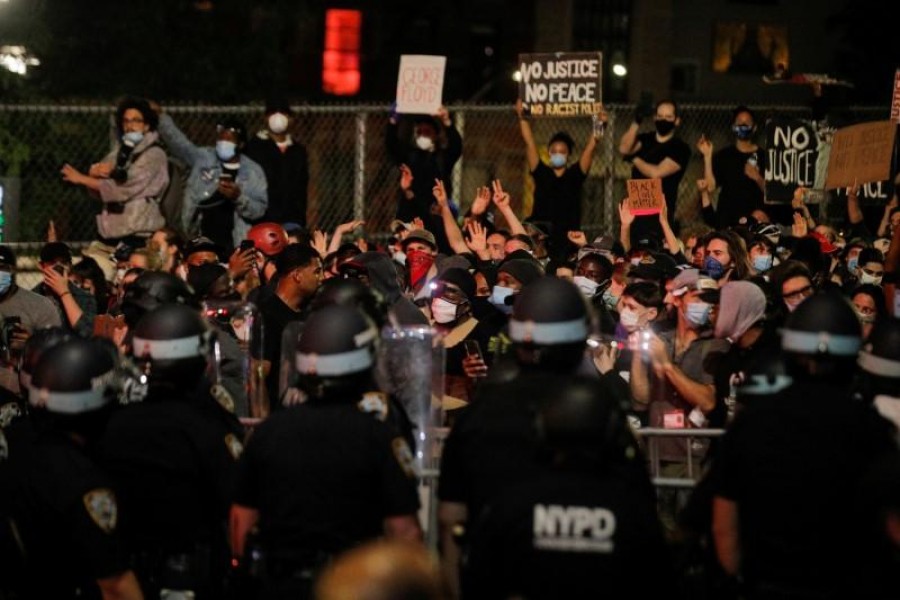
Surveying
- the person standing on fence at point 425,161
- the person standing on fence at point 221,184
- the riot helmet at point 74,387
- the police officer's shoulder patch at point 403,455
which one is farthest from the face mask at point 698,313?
the person standing on fence at point 221,184

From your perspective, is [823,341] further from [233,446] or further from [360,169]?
[360,169]

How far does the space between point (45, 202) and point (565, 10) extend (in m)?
18.4

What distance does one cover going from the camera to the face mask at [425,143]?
47.7 ft

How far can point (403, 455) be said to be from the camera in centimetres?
569

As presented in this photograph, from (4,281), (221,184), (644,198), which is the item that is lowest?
(4,281)

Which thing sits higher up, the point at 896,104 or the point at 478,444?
the point at 896,104

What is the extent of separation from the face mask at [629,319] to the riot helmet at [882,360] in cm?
304

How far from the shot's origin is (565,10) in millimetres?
33562

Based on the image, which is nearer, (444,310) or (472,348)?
(472,348)

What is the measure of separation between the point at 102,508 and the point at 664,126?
10.3 metres

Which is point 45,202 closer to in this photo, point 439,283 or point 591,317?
point 439,283

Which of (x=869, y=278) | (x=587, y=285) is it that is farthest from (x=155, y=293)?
(x=869, y=278)

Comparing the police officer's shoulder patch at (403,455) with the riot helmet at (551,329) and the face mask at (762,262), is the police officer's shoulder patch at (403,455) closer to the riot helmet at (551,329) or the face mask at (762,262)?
the riot helmet at (551,329)

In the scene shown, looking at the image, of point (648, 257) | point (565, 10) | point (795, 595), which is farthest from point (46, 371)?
point (565, 10)
